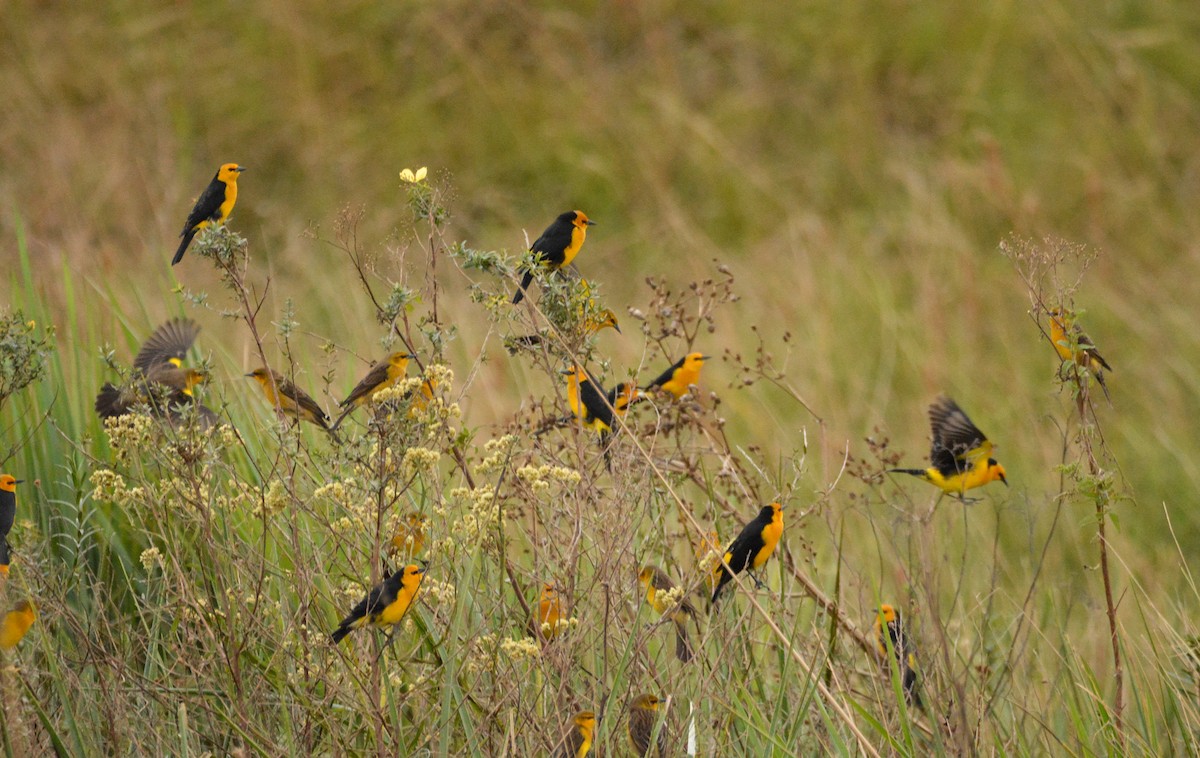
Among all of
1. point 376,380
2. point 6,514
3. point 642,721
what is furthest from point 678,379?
point 6,514

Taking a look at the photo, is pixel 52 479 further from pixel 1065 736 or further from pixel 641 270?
pixel 641 270

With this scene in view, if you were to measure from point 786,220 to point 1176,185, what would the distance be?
3242 mm


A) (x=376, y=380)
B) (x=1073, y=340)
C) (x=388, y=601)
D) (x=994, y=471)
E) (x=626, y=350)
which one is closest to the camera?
(x=388, y=601)

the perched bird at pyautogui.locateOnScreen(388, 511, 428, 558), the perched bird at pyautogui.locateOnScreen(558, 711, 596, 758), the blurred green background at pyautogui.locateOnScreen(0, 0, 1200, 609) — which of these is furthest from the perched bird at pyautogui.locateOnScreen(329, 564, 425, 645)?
the blurred green background at pyautogui.locateOnScreen(0, 0, 1200, 609)

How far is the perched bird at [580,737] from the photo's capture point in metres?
3.21

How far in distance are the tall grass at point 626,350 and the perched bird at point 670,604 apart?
0.07 metres

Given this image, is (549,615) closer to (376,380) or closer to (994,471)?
(376,380)

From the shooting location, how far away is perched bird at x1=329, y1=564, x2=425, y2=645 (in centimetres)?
293

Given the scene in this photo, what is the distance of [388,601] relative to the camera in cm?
296

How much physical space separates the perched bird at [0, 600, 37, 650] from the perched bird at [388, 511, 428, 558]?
790mm

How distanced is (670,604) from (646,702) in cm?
29

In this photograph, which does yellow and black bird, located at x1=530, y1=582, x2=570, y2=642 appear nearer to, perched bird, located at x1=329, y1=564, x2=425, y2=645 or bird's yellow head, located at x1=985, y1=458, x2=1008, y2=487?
perched bird, located at x1=329, y1=564, x2=425, y2=645

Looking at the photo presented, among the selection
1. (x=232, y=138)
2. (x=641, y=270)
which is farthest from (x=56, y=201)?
(x=641, y=270)

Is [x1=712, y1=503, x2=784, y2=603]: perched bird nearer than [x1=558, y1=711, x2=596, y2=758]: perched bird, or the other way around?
[x1=558, y1=711, x2=596, y2=758]: perched bird
